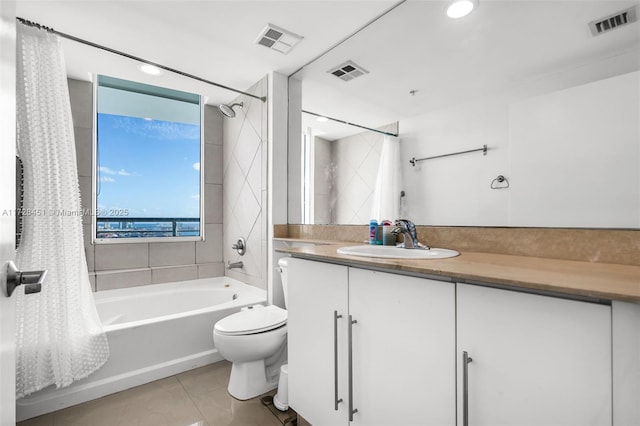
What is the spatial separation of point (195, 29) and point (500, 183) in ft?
6.35

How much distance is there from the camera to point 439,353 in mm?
939

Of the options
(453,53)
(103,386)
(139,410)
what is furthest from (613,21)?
(103,386)

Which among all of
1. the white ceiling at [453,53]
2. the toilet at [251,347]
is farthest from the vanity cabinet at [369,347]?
the white ceiling at [453,53]

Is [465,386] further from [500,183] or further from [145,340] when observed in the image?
[145,340]

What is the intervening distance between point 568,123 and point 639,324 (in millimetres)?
836

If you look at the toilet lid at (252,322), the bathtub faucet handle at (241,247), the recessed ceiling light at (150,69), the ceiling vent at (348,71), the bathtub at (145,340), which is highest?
the recessed ceiling light at (150,69)

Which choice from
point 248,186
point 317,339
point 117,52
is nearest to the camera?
point 317,339

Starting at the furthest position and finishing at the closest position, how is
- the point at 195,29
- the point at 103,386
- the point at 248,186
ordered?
the point at 248,186 < the point at 195,29 < the point at 103,386

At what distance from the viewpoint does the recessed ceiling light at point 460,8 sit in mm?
1465

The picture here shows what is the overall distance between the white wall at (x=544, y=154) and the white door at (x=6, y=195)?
1.56 m

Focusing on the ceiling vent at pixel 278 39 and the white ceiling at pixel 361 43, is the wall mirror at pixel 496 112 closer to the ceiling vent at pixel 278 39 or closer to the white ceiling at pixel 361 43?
the white ceiling at pixel 361 43

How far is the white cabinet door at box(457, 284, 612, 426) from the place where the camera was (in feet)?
2.26

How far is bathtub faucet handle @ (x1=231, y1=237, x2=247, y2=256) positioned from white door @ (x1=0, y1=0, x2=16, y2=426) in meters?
2.03

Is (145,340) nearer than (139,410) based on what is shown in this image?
No
